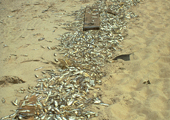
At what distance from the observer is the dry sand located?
2.32 metres

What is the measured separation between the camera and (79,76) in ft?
9.57

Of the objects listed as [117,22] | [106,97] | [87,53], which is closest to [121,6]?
[117,22]

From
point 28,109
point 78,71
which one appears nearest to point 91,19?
point 78,71

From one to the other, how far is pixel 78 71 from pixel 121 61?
0.82 metres

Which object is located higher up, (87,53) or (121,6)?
(121,6)

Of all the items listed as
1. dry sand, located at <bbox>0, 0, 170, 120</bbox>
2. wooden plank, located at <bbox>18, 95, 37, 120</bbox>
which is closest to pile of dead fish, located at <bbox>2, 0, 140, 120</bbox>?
wooden plank, located at <bbox>18, 95, 37, 120</bbox>

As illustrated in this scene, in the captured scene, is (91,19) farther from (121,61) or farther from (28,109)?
(28,109)

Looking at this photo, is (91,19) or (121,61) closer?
(121,61)

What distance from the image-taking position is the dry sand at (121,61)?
2.32m

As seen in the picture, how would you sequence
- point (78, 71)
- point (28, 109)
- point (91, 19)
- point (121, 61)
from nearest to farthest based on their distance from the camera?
point (28, 109)
point (78, 71)
point (121, 61)
point (91, 19)

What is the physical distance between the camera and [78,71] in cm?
303

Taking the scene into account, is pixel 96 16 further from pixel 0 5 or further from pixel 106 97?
pixel 0 5

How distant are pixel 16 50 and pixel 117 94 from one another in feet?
7.69

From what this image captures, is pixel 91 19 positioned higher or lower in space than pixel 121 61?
higher
